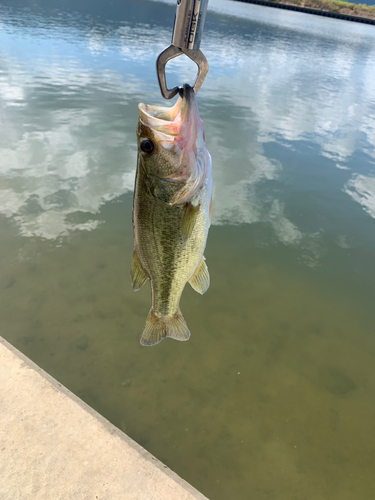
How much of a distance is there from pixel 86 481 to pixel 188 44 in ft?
8.35

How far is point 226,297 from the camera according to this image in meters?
4.97

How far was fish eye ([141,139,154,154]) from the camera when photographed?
5.02 feet

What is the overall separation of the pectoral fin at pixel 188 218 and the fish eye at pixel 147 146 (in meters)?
0.30

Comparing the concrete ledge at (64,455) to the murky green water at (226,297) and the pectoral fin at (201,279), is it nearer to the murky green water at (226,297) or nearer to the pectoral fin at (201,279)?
the murky green water at (226,297)

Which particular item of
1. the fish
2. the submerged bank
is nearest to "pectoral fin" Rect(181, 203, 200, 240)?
the fish

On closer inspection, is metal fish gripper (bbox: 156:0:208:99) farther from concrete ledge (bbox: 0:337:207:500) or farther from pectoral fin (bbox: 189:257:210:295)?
concrete ledge (bbox: 0:337:207:500)

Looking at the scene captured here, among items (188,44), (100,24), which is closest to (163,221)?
(188,44)

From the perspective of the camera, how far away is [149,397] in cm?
358

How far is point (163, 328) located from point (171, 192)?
91 centimetres

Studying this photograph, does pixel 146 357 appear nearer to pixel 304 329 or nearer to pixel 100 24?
pixel 304 329

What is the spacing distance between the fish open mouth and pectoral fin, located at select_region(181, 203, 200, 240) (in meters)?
0.33

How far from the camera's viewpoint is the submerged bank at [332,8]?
80.2 metres

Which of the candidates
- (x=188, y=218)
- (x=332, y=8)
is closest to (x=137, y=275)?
(x=188, y=218)

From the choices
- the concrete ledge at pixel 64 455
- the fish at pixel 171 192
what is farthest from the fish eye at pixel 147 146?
the concrete ledge at pixel 64 455
